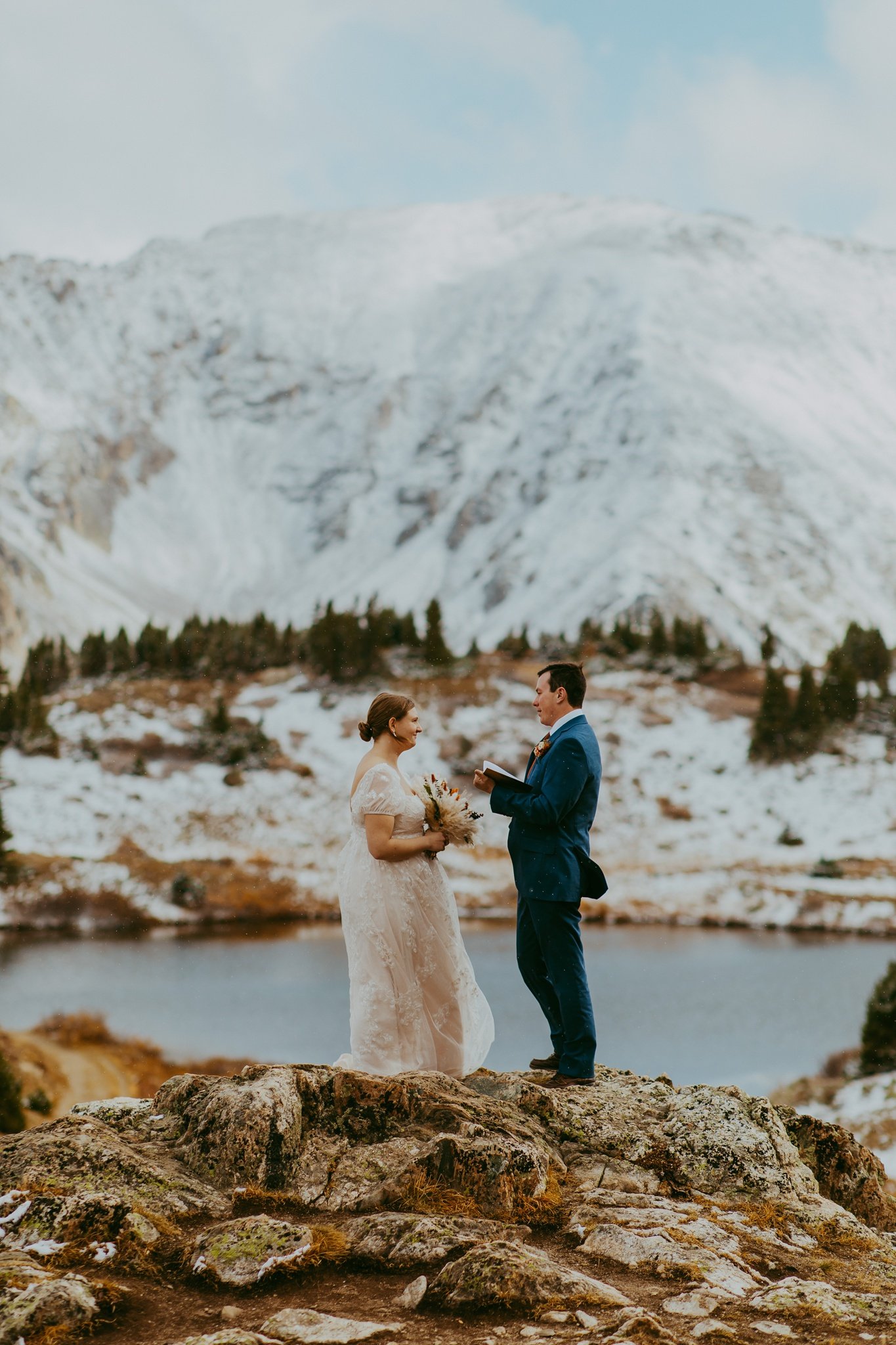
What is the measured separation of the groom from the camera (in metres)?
7.01

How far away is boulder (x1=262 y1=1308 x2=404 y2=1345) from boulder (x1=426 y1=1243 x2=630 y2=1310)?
0.29 metres

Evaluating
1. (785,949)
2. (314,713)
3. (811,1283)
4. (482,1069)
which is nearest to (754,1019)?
(785,949)

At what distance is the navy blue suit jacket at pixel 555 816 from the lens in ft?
22.9

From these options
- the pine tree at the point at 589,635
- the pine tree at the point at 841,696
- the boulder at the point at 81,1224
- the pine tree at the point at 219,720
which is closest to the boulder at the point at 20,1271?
the boulder at the point at 81,1224

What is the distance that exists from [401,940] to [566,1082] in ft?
4.76

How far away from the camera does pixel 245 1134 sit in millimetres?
5488

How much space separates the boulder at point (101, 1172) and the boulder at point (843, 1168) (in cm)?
367

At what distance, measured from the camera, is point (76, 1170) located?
16.6 ft

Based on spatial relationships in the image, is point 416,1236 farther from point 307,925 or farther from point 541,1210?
point 307,925

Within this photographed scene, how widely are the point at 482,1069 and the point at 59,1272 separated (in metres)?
3.81

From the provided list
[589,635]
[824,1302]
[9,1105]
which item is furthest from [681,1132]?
[589,635]

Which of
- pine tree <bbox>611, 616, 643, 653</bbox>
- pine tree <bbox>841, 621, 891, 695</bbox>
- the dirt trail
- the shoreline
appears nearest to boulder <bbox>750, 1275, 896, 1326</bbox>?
the dirt trail

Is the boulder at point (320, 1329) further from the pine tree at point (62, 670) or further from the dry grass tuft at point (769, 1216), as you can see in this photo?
the pine tree at point (62, 670)

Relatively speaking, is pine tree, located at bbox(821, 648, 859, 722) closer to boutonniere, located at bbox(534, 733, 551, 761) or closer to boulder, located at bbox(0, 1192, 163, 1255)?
boutonniere, located at bbox(534, 733, 551, 761)
